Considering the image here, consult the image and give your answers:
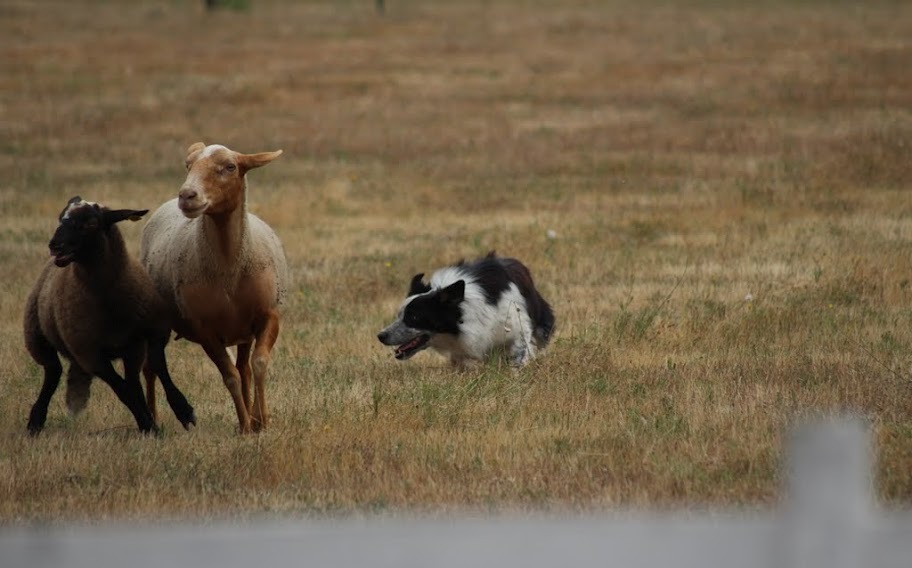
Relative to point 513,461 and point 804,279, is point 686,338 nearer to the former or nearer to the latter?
point 804,279

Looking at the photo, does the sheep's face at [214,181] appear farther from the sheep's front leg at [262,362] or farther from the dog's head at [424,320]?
the dog's head at [424,320]

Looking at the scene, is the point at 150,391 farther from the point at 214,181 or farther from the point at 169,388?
the point at 214,181

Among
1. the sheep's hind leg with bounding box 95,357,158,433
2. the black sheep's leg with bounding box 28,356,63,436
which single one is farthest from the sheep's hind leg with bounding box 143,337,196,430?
the black sheep's leg with bounding box 28,356,63,436

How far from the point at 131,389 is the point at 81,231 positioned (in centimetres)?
108

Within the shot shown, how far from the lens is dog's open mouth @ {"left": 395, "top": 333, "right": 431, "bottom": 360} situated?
10430 millimetres

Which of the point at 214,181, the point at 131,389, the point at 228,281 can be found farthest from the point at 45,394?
the point at 214,181

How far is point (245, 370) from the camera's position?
9203 millimetres

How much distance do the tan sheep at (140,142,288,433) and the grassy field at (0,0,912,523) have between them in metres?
0.49

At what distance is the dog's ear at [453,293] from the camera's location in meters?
10.3

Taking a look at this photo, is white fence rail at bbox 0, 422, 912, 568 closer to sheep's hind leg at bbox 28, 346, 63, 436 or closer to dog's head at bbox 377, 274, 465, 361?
sheep's hind leg at bbox 28, 346, 63, 436

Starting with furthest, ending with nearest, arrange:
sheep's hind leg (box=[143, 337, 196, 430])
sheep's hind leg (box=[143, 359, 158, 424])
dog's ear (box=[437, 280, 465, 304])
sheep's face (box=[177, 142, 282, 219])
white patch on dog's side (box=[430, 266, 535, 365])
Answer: white patch on dog's side (box=[430, 266, 535, 365]) < dog's ear (box=[437, 280, 465, 304]) < sheep's hind leg (box=[143, 359, 158, 424]) < sheep's hind leg (box=[143, 337, 196, 430]) < sheep's face (box=[177, 142, 282, 219])

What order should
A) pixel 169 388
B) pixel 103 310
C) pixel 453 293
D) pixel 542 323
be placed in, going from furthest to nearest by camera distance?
1. pixel 542 323
2. pixel 453 293
3. pixel 169 388
4. pixel 103 310

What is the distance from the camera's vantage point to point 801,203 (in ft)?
59.2

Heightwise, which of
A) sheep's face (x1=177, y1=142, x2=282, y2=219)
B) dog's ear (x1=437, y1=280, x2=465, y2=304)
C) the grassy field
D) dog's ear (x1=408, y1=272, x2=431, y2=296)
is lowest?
the grassy field
